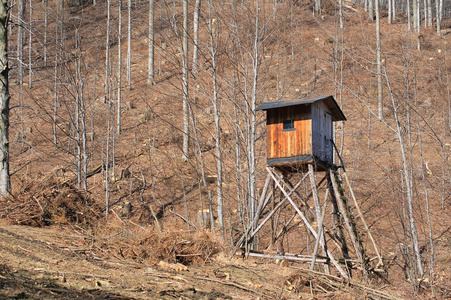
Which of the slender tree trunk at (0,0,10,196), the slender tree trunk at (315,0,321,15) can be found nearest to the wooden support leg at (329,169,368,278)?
the slender tree trunk at (0,0,10,196)

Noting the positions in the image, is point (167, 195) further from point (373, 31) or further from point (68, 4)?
point (68, 4)

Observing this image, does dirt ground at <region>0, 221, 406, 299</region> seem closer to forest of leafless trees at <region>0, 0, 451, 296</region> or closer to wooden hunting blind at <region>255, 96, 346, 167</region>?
forest of leafless trees at <region>0, 0, 451, 296</region>

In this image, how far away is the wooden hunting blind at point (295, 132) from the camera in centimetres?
1258

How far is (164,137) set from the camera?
24.5 metres

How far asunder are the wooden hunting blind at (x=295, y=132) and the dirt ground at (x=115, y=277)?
3733 mm

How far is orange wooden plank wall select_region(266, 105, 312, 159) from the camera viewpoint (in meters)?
12.7

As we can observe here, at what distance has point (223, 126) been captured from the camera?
2469 cm

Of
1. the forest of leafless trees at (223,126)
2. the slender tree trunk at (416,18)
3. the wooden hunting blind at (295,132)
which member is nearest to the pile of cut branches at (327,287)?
the forest of leafless trees at (223,126)

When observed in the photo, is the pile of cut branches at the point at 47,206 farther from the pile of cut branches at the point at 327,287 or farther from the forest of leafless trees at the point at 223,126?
the pile of cut branches at the point at 327,287

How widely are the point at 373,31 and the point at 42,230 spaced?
111ft

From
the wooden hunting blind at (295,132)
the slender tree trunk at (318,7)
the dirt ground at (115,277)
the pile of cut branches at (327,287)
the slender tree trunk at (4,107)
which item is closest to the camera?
the dirt ground at (115,277)

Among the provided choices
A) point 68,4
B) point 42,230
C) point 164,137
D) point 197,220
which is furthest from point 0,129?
point 68,4

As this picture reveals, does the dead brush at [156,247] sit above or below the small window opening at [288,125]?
below

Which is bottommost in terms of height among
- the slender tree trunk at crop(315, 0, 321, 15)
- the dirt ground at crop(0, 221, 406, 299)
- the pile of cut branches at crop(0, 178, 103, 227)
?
the dirt ground at crop(0, 221, 406, 299)
